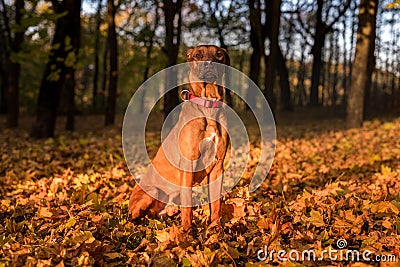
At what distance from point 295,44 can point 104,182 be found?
1431 inches

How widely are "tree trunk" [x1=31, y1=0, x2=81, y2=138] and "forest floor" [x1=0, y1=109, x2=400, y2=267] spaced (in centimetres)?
368

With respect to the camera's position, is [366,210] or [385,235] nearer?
[385,235]

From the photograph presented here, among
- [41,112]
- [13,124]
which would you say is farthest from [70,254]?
[13,124]

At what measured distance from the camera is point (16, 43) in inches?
562

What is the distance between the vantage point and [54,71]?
10.6 meters

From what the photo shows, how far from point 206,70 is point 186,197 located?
1167 mm

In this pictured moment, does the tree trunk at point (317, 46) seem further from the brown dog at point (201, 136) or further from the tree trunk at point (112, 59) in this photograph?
the brown dog at point (201, 136)

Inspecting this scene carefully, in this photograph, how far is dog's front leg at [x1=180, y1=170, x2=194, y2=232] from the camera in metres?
3.28

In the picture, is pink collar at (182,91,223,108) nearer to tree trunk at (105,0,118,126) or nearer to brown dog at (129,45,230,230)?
brown dog at (129,45,230,230)

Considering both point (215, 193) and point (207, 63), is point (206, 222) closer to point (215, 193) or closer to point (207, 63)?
point (215, 193)

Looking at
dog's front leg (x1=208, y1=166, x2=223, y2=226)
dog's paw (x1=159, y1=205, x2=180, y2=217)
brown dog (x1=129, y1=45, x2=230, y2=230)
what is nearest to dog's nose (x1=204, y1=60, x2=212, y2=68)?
brown dog (x1=129, y1=45, x2=230, y2=230)

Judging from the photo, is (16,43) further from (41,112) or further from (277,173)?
(277,173)

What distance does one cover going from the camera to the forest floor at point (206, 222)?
2865 mm

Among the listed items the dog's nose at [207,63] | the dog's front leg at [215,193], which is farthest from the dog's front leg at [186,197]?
the dog's nose at [207,63]
